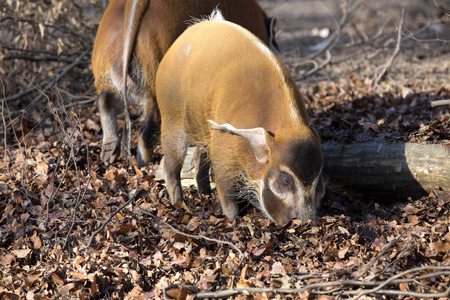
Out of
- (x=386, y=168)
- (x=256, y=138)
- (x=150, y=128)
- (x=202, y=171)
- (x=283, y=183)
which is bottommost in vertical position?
(x=202, y=171)

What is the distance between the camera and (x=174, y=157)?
493 centimetres

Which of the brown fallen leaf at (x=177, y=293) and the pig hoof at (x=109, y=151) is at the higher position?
the brown fallen leaf at (x=177, y=293)

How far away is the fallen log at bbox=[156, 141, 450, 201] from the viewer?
4.39 metres

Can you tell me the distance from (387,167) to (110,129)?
277 centimetres

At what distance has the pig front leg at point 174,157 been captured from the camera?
193 inches

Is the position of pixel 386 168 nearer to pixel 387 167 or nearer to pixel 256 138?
pixel 387 167

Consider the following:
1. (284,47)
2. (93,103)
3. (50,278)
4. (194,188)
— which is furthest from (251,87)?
(284,47)

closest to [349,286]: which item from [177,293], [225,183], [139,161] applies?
[177,293]

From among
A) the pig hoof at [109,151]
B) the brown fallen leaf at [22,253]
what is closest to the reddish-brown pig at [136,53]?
the pig hoof at [109,151]

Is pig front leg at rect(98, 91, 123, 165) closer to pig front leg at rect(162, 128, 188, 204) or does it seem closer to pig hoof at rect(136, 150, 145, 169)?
pig hoof at rect(136, 150, 145, 169)

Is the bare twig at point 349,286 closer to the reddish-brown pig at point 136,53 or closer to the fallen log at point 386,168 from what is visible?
the fallen log at point 386,168

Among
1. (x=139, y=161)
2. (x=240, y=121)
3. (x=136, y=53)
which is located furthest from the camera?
(x=139, y=161)

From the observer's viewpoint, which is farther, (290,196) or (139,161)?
(139,161)

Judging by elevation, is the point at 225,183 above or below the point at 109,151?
above
